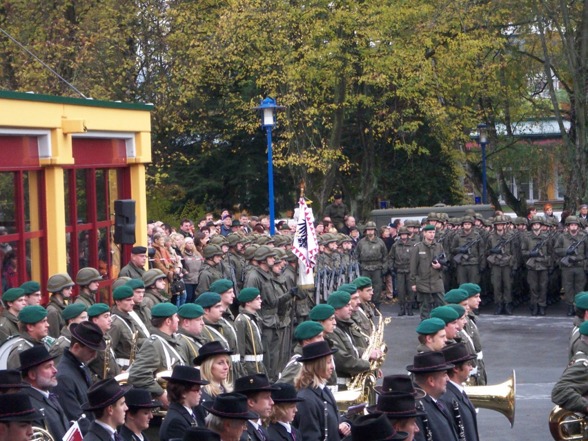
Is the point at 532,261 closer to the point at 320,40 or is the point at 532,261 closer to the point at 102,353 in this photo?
the point at 320,40

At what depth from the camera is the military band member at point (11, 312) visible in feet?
42.3

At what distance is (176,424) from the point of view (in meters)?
8.40

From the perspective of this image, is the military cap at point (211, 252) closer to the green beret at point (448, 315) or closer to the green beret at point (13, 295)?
the green beret at point (13, 295)

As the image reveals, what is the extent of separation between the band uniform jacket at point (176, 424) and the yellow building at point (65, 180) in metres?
8.01

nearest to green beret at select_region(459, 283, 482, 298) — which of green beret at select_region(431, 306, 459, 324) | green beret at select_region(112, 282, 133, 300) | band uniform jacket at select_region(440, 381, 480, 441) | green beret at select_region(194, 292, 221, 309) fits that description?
green beret at select_region(431, 306, 459, 324)

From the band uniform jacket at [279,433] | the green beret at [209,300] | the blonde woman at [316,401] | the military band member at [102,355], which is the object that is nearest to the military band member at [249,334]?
the green beret at [209,300]

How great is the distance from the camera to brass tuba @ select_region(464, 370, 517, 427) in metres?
10.9

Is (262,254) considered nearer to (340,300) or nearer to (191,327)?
(340,300)

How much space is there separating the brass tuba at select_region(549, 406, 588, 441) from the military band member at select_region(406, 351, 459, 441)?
2373 mm

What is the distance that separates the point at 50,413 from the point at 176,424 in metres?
1.31

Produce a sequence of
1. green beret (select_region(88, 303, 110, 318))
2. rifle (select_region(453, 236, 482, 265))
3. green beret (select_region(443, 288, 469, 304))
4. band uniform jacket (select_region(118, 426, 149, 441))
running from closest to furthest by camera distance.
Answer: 1. band uniform jacket (select_region(118, 426, 149, 441))
2. green beret (select_region(88, 303, 110, 318))
3. green beret (select_region(443, 288, 469, 304))
4. rifle (select_region(453, 236, 482, 265))

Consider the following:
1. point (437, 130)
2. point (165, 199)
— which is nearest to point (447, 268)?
point (437, 130)

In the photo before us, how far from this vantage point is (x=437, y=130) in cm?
3981

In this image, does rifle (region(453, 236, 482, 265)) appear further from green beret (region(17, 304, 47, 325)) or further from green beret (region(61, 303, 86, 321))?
green beret (region(17, 304, 47, 325))
